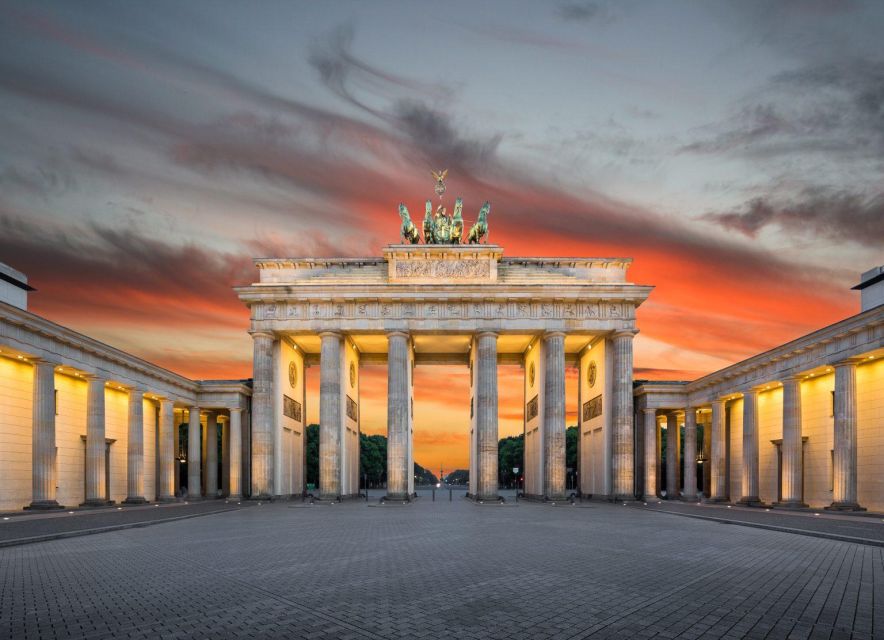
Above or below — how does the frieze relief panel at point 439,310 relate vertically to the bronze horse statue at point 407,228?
below

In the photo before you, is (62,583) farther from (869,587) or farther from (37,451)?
(37,451)

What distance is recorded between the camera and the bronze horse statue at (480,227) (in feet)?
176

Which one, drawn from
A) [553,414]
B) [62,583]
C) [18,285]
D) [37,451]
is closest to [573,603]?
[62,583]

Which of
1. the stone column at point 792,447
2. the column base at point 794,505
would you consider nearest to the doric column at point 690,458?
the stone column at point 792,447

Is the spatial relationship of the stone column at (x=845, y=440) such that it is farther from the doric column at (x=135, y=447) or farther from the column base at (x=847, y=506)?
the doric column at (x=135, y=447)

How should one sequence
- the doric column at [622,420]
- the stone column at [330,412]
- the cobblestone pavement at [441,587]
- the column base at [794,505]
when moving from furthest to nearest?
1. the stone column at [330,412]
2. the doric column at [622,420]
3. the column base at [794,505]
4. the cobblestone pavement at [441,587]

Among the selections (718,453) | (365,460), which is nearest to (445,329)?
(718,453)

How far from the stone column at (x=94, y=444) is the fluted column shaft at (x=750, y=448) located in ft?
130

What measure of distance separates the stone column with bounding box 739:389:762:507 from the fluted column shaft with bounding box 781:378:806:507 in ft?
13.7

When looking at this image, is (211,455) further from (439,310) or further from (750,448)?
(750,448)

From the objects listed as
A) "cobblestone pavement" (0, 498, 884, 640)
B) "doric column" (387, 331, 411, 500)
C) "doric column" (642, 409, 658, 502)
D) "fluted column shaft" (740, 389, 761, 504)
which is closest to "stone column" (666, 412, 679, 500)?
"doric column" (642, 409, 658, 502)

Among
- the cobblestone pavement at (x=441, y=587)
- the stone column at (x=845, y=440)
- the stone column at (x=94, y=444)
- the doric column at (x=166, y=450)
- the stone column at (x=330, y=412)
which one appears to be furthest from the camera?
the stone column at (x=330, y=412)

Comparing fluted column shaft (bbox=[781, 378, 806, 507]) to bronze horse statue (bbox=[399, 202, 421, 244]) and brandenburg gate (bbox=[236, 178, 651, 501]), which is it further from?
bronze horse statue (bbox=[399, 202, 421, 244])

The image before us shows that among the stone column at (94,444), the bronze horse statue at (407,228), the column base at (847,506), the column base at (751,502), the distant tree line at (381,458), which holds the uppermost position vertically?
the bronze horse statue at (407,228)
